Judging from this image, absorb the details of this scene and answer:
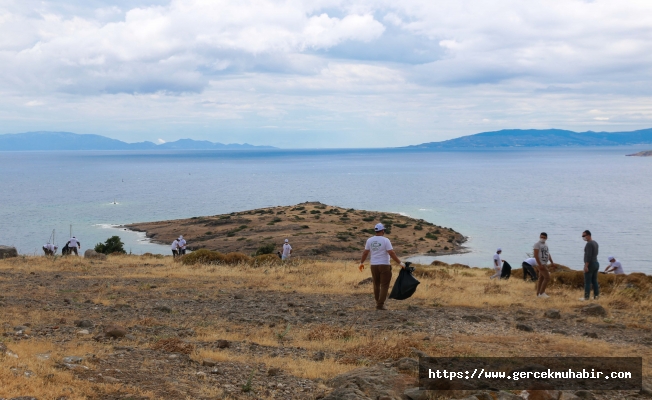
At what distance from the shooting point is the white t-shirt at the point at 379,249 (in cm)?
1231

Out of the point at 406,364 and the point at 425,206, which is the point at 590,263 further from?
the point at 425,206

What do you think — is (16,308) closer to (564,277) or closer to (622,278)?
(564,277)

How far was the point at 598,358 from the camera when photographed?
883 centimetres

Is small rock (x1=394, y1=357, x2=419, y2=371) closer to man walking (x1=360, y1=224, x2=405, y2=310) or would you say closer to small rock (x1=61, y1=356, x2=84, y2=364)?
small rock (x1=61, y1=356, x2=84, y2=364)

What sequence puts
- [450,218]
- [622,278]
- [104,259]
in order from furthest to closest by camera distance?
1. [450,218]
2. [104,259]
3. [622,278]

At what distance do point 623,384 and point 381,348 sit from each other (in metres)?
3.26

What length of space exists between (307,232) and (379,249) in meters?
44.7

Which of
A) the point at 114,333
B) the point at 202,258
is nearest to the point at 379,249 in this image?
the point at 114,333

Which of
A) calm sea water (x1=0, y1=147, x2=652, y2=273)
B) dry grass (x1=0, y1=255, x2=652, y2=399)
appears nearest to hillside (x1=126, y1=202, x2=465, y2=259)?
calm sea water (x1=0, y1=147, x2=652, y2=273)

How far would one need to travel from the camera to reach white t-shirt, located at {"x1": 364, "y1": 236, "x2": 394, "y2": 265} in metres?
12.3

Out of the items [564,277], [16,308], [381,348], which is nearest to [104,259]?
[16,308]

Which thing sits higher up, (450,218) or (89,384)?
(89,384)

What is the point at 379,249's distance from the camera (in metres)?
12.4

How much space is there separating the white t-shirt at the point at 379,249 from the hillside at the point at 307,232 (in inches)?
1320
